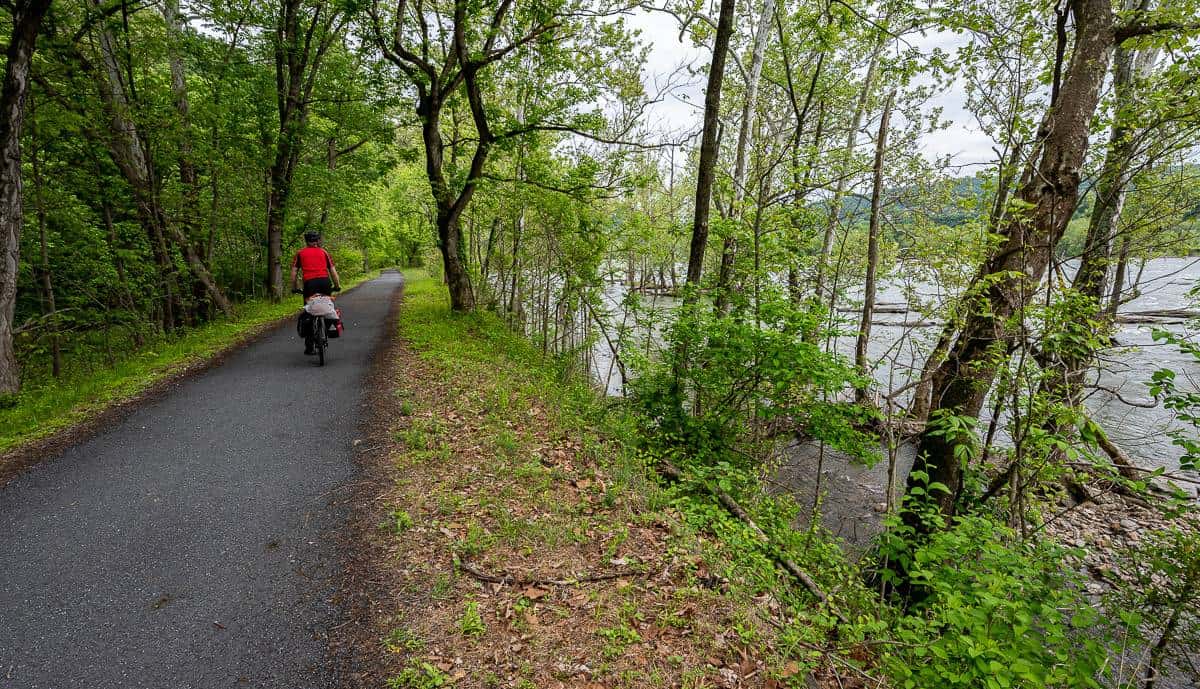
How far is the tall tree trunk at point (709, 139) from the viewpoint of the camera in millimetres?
6906

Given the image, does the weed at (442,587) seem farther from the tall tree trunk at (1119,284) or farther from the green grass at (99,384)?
the tall tree trunk at (1119,284)

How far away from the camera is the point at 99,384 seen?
23.1 ft

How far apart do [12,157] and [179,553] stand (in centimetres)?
691

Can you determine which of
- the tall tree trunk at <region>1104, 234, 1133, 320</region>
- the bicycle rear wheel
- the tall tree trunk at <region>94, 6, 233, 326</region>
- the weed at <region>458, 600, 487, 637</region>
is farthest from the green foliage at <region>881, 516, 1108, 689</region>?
the tall tree trunk at <region>94, 6, 233, 326</region>

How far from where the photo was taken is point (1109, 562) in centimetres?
670

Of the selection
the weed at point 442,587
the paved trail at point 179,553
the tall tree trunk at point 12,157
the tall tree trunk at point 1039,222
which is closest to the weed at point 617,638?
the weed at point 442,587

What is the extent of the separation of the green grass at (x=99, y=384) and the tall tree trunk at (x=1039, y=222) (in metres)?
9.79

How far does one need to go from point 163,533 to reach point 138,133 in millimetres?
11241

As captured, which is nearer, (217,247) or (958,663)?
(958,663)

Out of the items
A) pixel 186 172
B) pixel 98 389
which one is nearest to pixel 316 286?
pixel 98 389

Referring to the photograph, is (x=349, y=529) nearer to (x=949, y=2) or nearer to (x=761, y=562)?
(x=761, y=562)

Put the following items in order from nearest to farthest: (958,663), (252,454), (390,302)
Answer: (958,663) < (252,454) < (390,302)

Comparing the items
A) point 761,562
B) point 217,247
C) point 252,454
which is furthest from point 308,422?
point 217,247

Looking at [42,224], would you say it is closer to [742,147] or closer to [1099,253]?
[742,147]
